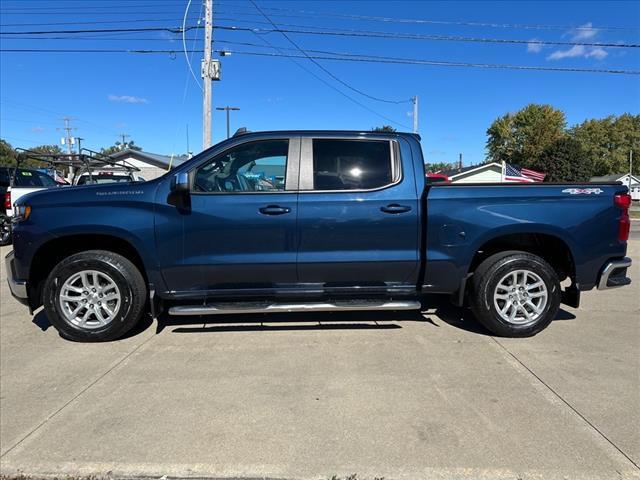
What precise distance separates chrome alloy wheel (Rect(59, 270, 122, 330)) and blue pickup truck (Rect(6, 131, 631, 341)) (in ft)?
0.04

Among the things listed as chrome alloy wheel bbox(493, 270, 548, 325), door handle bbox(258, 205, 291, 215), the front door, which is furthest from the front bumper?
chrome alloy wheel bbox(493, 270, 548, 325)

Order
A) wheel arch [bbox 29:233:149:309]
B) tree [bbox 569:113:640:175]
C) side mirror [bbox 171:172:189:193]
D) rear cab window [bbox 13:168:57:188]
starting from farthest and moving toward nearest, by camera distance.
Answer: tree [bbox 569:113:640:175]
rear cab window [bbox 13:168:57:188]
wheel arch [bbox 29:233:149:309]
side mirror [bbox 171:172:189:193]

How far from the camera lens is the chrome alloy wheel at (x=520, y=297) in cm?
456

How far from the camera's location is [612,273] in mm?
A: 4566

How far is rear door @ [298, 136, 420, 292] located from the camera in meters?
4.39

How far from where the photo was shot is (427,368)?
12.8 ft

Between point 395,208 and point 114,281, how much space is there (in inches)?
106

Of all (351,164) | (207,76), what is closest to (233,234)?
(351,164)

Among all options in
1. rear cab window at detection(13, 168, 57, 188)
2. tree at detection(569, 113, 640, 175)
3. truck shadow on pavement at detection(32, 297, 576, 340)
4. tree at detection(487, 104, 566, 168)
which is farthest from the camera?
tree at detection(569, 113, 640, 175)

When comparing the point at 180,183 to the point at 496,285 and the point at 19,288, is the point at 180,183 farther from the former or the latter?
the point at 496,285

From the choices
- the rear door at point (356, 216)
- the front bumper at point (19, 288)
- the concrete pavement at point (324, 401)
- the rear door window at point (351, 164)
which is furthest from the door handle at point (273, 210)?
the front bumper at point (19, 288)

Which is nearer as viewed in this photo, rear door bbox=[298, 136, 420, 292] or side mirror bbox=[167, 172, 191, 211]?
side mirror bbox=[167, 172, 191, 211]

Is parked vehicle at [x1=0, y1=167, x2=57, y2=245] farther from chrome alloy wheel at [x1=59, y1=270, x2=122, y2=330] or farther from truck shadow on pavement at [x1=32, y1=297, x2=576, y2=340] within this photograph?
chrome alloy wheel at [x1=59, y1=270, x2=122, y2=330]

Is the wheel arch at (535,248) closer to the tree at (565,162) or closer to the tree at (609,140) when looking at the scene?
the tree at (565,162)
